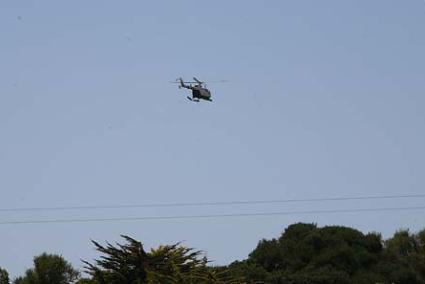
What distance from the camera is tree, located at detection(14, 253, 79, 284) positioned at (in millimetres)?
58250

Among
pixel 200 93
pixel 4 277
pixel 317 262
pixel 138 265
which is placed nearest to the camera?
pixel 138 265

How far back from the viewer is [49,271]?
5912cm

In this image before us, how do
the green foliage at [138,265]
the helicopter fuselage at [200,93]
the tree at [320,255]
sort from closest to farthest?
1. the green foliage at [138,265]
2. the helicopter fuselage at [200,93]
3. the tree at [320,255]

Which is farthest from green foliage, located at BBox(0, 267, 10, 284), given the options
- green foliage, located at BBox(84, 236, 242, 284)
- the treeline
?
green foliage, located at BBox(84, 236, 242, 284)

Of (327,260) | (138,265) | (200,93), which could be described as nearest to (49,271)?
(200,93)

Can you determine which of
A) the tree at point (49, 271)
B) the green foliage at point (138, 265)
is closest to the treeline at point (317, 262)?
the tree at point (49, 271)

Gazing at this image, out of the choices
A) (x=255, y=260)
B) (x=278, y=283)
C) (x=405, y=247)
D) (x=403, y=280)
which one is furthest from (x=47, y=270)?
(x=405, y=247)

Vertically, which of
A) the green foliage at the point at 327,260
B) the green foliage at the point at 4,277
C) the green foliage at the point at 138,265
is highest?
the green foliage at the point at 327,260

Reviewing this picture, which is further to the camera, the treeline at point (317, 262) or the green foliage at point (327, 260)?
the green foliage at point (327, 260)

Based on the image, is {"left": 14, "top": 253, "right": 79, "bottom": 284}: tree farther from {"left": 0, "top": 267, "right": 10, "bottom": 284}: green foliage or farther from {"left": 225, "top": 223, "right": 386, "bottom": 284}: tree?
{"left": 225, "top": 223, "right": 386, "bottom": 284}: tree

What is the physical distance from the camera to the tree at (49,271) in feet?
191

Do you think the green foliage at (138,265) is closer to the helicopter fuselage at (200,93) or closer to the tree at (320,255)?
the helicopter fuselage at (200,93)

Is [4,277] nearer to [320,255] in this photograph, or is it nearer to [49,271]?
[49,271]

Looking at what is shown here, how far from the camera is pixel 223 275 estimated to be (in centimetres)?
2272
